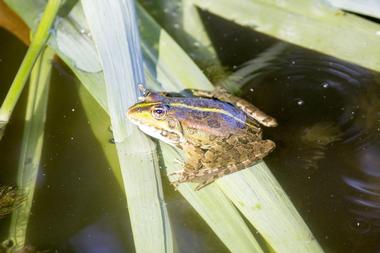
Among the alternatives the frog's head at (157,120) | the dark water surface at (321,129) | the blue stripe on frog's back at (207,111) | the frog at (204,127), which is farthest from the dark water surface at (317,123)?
the frog's head at (157,120)

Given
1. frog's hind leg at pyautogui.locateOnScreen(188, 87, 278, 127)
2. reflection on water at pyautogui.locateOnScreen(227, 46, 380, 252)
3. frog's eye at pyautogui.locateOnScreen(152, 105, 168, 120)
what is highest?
frog's eye at pyautogui.locateOnScreen(152, 105, 168, 120)

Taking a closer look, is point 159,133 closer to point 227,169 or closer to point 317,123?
point 227,169

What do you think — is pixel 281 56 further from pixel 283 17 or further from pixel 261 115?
pixel 261 115

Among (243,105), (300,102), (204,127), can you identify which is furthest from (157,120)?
(300,102)

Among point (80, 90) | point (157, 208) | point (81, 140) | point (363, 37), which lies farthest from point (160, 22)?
point (157, 208)

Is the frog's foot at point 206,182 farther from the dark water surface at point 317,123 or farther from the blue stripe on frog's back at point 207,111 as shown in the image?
the dark water surface at point 317,123

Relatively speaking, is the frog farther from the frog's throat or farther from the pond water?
the pond water

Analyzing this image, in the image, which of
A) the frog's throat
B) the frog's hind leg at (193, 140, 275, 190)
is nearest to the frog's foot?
the frog's hind leg at (193, 140, 275, 190)

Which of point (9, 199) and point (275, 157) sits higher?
point (9, 199)

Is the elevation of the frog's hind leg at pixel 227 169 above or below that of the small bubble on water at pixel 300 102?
below
